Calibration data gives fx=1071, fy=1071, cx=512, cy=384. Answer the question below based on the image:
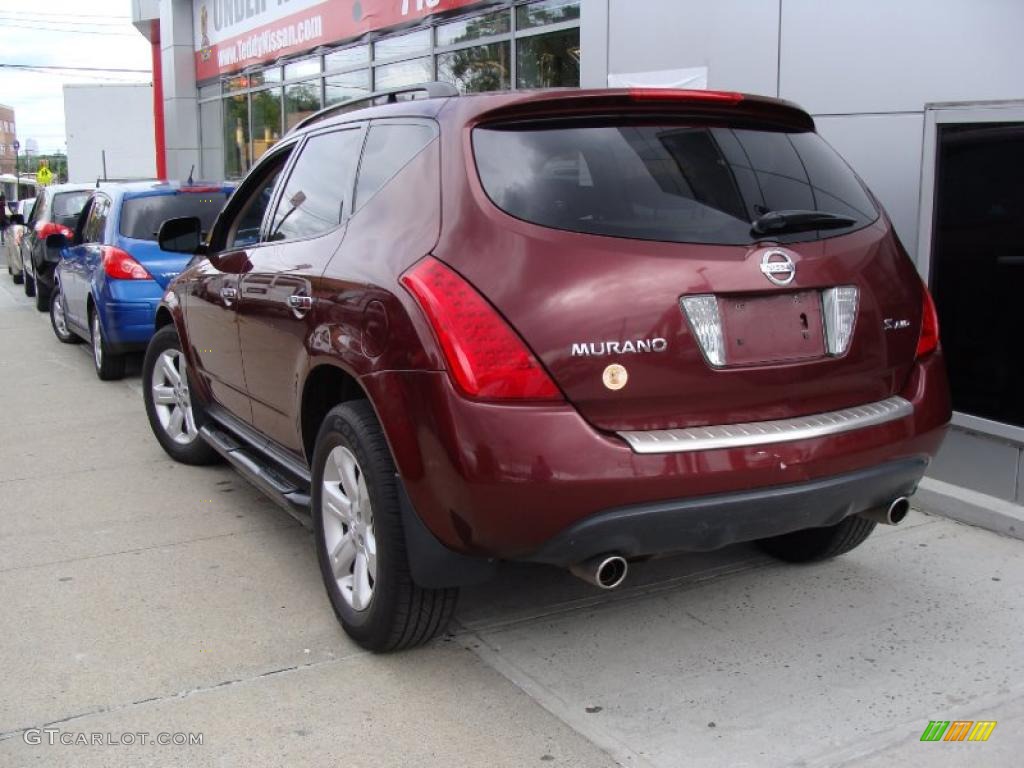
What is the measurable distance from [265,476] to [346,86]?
1259 centimetres

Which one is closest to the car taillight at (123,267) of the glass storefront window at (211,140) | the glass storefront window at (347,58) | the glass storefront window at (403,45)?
the glass storefront window at (403,45)

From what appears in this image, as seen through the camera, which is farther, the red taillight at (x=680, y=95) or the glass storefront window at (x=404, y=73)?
the glass storefront window at (x=404, y=73)

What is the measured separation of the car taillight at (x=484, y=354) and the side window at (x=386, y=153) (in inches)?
29.6

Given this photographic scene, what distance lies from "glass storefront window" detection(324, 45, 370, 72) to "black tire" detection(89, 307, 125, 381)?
24.2 ft

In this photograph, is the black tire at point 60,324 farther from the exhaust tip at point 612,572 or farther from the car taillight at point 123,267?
the exhaust tip at point 612,572

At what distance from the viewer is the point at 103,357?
8.81m

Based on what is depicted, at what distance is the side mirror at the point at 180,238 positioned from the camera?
5496 mm

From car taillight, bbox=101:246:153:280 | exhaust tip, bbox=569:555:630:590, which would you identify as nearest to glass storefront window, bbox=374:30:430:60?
car taillight, bbox=101:246:153:280

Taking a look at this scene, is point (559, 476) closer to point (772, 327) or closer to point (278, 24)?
point (772, 327)

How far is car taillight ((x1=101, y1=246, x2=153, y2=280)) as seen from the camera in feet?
27.7

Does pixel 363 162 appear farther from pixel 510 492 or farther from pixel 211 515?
pixel 211 515

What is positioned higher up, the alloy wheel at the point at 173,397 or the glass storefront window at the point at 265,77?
the glass storefront window at the point at 265,77

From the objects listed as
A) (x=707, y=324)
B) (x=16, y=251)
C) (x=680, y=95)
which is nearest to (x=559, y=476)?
(x=707, y=324)

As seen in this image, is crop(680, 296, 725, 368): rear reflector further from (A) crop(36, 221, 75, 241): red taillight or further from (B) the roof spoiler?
(A) crop(36, 221, 75, 241): red taillight
